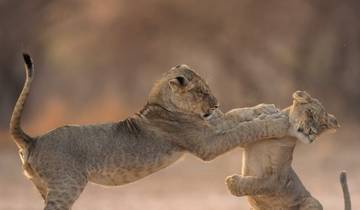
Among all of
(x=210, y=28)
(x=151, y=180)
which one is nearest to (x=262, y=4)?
(x=210, y=28)

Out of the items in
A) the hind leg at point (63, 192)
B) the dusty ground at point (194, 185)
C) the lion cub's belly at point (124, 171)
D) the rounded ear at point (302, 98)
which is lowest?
the hind leg at point (63, 192)

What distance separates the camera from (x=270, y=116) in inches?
190

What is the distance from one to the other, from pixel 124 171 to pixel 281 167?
2.56 ft

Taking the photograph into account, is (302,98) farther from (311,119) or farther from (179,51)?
(179,51)

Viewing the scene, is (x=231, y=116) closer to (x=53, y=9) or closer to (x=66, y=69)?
(x=53, y=9)

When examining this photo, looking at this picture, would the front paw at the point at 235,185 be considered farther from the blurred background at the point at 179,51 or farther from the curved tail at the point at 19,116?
the blurred background at the point at 179,51

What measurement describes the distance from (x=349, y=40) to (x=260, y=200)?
9911 millimetres

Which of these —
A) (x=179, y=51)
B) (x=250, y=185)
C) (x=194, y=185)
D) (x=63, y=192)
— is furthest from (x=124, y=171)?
(x=179, y=51)

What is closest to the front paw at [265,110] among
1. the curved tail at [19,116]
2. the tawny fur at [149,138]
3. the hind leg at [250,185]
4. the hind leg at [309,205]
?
the tawny fur at [149,138]

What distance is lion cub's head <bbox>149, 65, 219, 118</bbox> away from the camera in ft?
15.9

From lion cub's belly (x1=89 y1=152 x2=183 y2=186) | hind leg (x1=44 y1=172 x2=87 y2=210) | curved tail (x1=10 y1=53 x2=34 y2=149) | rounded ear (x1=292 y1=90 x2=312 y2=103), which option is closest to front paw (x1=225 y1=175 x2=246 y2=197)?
lion cub's belly (x1=89 y1=152 x2=183 y2=186)

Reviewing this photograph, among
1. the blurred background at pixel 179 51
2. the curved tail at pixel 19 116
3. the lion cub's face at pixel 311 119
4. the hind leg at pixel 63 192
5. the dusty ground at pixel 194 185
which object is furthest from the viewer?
the blurred background at pixel 179 51

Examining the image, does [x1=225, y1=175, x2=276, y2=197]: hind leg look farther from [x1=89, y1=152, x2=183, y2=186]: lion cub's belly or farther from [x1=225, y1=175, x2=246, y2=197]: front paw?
[x1=89, y1=152, x2=183, y2=186]: lion cub's belly

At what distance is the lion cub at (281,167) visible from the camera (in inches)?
186
